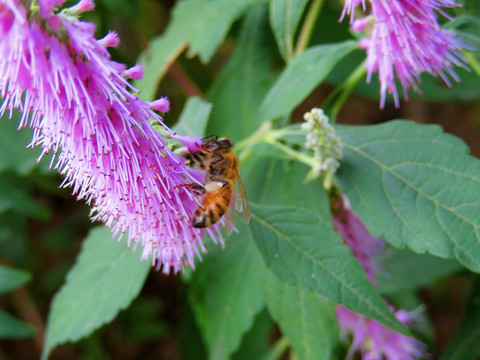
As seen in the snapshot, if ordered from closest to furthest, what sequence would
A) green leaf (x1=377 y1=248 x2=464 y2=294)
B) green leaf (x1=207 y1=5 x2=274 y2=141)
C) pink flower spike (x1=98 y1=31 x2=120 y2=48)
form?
1. pink flower spike (x1=98 y1=31 x2=120 y2=48)
2. green leaf (x1=377 y1=248 x2=464 y2=294)
3. green leaf (x1=207 y1=5 x2=274 y2=141)

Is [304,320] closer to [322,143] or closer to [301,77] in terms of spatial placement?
[322,143]

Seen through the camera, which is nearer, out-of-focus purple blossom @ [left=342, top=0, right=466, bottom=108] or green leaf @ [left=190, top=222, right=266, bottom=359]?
out-of-focus purple blossom @ [left=342, top=0, right=466, bottom=108]

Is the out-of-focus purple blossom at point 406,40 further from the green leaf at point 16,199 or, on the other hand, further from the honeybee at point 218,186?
the green leaf at point 16,199

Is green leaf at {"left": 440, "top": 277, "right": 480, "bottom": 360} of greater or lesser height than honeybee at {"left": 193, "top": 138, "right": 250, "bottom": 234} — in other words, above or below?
below

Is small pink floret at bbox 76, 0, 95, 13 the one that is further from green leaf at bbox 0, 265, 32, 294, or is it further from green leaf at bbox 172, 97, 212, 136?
green leaf at bbox 0, 265, 32, 294

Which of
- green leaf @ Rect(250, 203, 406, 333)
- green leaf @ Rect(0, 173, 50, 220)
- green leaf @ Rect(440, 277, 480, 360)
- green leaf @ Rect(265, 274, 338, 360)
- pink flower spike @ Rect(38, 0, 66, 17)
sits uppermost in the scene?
pink flower spike @ Rect(38, 0, 66, 17)

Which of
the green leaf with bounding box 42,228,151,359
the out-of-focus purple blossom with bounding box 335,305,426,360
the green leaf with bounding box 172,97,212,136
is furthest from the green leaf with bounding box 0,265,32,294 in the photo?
the out-of-focus purple blossom with bounding box 335,305,426,360
